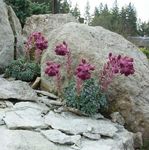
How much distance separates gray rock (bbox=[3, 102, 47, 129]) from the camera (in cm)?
524

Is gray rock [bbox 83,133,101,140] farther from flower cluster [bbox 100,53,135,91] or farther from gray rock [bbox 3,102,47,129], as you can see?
flower cluster [bbox 100,53,135,91]

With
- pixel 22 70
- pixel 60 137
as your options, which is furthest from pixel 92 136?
pixel 22 70

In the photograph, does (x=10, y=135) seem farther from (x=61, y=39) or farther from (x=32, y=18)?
(x=32, y=18)

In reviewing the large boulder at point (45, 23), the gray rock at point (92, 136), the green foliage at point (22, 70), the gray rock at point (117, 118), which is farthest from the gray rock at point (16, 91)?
the large boulder at point (45, 23)

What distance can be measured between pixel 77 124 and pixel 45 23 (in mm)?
5061

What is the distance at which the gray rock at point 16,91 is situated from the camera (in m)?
6.21

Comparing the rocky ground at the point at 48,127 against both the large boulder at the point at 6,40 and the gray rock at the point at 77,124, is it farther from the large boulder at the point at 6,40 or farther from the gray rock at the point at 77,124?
the large boulder at the point at 6,40

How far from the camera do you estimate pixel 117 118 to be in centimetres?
620

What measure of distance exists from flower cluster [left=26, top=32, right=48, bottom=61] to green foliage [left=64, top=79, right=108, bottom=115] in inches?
48.1

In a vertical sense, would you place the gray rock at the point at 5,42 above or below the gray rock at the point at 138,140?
above

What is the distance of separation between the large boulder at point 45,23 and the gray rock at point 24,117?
4169 mm

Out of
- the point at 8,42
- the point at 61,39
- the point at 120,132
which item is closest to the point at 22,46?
the point at 8,42

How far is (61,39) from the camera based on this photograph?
7.10 meters

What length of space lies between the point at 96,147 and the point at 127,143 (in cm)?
59
